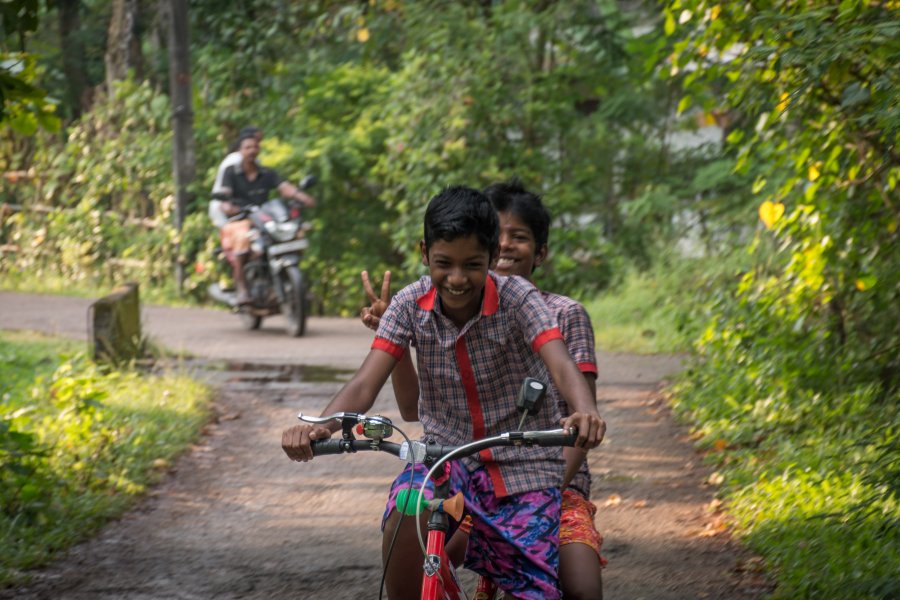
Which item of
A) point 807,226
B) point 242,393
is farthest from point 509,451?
point 242,393

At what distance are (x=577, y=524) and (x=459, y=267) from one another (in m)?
1.01

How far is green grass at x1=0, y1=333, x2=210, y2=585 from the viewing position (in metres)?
6.52

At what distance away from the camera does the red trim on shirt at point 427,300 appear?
3.98m

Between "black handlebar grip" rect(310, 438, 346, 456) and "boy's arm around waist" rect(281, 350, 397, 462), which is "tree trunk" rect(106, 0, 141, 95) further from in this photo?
"black handlebar grip" rect(310, 438, 346, 456)

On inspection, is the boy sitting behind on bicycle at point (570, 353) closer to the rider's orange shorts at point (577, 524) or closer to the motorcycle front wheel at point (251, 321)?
the rider's orange shorts at point (577, 524)

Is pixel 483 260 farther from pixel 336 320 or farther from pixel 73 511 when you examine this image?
pixel 336 320

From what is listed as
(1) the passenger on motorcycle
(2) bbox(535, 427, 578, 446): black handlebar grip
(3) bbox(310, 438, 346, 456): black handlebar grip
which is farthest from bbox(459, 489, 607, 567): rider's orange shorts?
(1) the passenger on motorcycle

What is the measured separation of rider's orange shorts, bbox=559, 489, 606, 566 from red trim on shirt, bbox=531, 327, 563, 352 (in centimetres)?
61

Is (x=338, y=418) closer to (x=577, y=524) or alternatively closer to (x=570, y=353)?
(x=577, y=524)

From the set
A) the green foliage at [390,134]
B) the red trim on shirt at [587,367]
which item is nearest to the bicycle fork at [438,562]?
the red trim on shirt at [587,367]

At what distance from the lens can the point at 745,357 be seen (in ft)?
28.1

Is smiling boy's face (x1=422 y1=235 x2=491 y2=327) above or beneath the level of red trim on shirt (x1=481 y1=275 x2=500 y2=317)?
above

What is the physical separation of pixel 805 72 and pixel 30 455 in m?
4.28

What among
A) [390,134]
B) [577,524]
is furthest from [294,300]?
[577,524]
